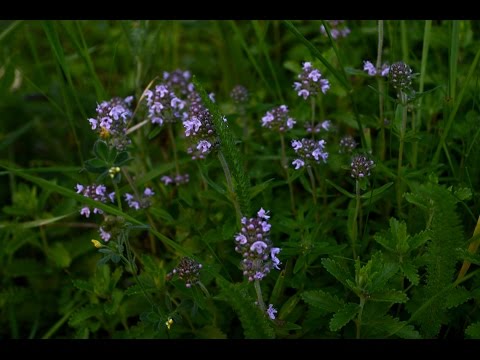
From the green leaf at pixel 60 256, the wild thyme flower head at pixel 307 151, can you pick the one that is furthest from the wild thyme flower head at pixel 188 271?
the green leaf at pixel 60 256

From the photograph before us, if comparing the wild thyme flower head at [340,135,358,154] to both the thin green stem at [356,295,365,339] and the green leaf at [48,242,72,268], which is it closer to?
the thin green stem at [356,295,365,339]

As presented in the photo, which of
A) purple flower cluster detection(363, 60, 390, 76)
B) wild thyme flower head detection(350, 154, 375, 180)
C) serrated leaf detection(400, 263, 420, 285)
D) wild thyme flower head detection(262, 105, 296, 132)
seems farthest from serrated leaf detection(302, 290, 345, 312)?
purple flower cluster detection(363, 60, 390, 76)

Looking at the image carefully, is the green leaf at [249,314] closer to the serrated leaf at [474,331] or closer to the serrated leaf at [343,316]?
the serrated leaf at [343,316]

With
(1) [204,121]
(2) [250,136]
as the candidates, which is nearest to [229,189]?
(1) [204,121]

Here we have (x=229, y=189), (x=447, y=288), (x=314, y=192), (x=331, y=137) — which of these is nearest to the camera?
(x=447, y=288)

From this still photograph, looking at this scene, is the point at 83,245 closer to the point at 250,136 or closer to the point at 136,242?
the point at 136,242

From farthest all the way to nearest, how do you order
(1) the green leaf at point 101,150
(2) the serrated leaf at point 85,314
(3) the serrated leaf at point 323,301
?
(2) the serrated leaf at point 85,314, (1) the green leaf at point 101,150, (3) the serrated leaf at point 323,301

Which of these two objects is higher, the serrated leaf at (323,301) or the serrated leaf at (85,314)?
the serrated leaf at (323,301)

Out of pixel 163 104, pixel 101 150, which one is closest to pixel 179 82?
pixel 163 104
